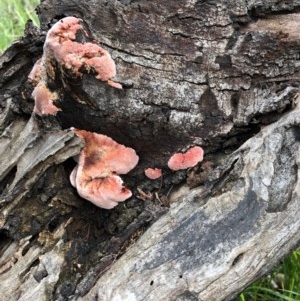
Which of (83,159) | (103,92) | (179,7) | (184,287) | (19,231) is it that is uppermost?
(179,7)

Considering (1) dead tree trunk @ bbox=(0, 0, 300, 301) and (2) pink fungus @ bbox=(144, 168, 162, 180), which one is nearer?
(1) dead tree trunk @ bbox=(0, 0, 300, 301)

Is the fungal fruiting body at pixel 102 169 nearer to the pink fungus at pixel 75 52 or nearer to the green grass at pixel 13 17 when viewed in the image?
the pink fungus at pixel 75 52

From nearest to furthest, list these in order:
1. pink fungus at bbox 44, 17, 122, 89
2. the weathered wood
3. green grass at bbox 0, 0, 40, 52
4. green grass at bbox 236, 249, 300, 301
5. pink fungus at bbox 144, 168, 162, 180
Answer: the weathered wood → pink fungus at bbox 44, 17, 122, 89 → pink fungus at bbox 144, 168, 162, 180 → green grass at bbox 236, 249, 300, 301 → green grass at bbox 0, 0, 40, 52

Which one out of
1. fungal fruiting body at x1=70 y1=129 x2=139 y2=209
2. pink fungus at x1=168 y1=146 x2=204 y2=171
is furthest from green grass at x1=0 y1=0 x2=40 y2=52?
pink fungus at x1=168 y1=146 x2=204 y2=171

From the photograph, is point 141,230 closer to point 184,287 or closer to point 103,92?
point 184,287

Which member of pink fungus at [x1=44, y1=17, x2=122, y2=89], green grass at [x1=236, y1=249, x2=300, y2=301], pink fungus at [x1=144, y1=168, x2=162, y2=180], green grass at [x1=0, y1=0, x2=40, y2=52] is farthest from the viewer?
green grass at [x1=0, y1=0, x2=40, y2=52]

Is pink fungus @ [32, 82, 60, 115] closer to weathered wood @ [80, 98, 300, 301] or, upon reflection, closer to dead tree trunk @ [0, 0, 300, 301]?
dead tree trunk @ [0, 0, 300, 301]

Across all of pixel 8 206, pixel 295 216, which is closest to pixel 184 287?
pixel 295 216
